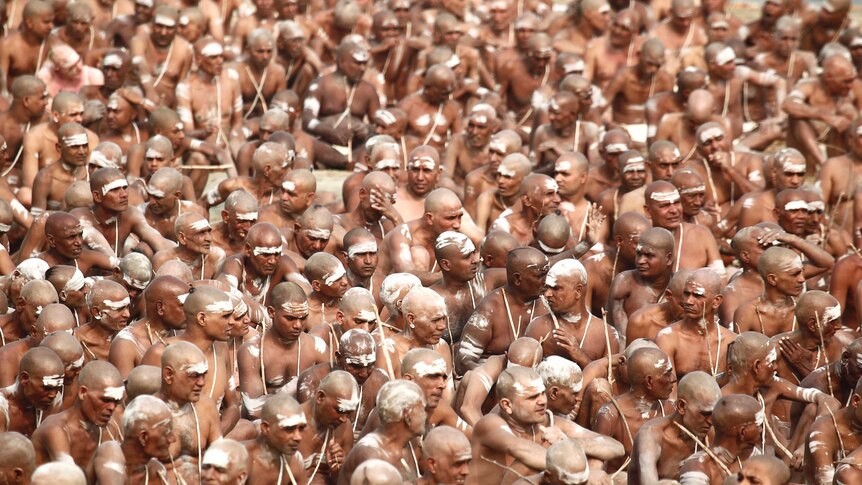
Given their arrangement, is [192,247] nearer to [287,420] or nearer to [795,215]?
[287,420]

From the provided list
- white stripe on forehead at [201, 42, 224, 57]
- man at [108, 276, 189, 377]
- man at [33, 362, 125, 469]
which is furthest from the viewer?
white stripe on forehead at [201, 42, 224, 57]

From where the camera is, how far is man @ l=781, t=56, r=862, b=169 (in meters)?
16.9

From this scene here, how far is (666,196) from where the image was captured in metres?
13.7

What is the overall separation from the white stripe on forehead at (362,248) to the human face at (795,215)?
11.1ft

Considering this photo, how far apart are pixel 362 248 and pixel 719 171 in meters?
4.08

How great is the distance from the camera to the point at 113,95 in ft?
52.6

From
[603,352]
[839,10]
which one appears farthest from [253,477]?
[839,10]

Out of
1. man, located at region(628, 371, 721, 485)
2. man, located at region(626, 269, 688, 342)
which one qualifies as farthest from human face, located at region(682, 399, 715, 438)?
man, located at region(626, 269, 688, 342)

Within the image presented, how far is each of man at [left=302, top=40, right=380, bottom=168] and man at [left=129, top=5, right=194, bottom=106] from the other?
1309 millimetres

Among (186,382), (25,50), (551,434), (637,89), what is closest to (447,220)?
(551,434)

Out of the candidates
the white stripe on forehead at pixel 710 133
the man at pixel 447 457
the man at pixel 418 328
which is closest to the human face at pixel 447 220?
the man at pixel 418 328

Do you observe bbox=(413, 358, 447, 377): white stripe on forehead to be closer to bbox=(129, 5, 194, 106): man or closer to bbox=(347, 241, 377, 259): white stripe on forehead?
bbox=(347, 241, 377, 259): white stripe on forehead

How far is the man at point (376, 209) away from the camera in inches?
554

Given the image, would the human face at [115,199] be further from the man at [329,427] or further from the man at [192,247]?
the man at [329,427]
